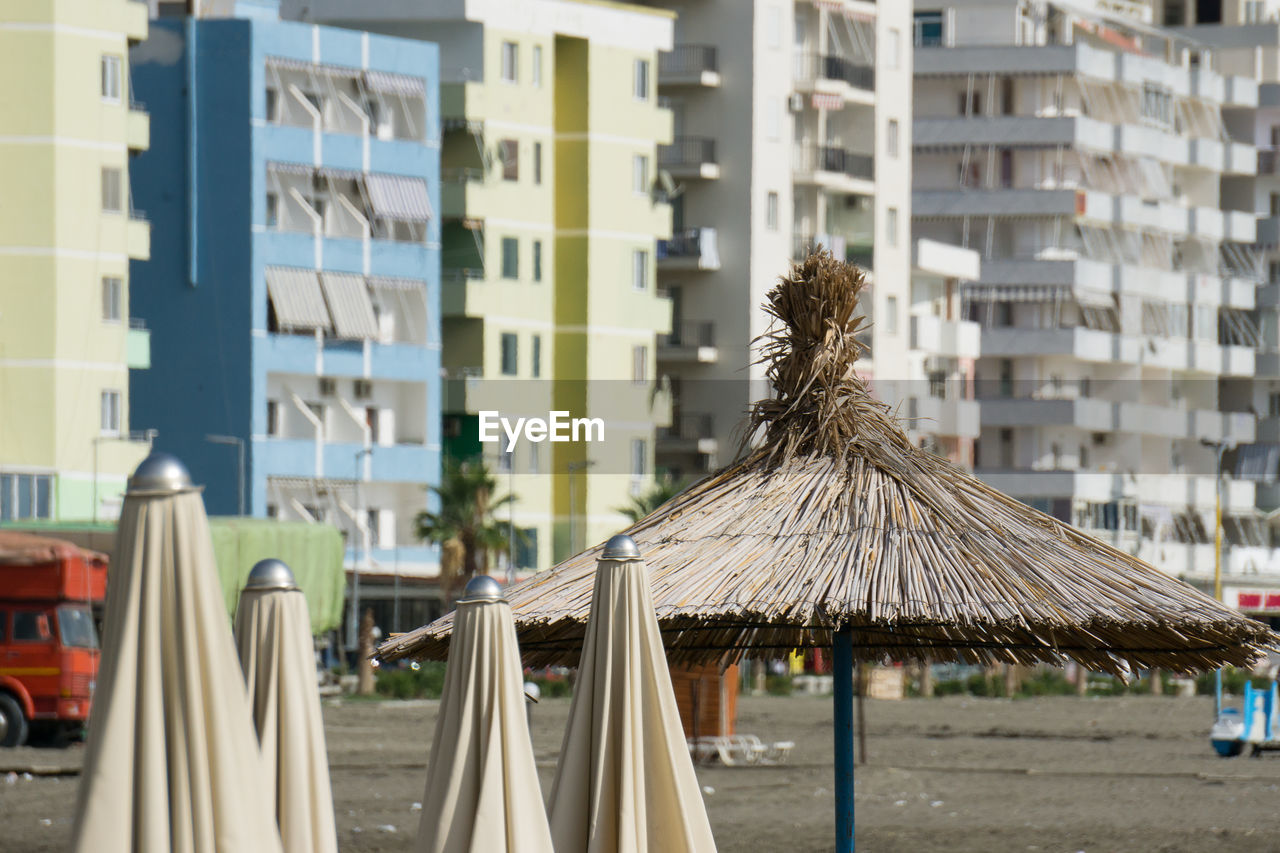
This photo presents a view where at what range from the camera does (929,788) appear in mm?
28469

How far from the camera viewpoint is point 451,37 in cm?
6369

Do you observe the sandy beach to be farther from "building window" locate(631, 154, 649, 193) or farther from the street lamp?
"building window" locate(631, 154, 649, 193)

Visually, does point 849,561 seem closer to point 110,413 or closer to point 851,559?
point 851,559

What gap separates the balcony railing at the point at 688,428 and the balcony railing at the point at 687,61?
32.3 feet

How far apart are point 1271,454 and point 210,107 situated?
47049 millimetres

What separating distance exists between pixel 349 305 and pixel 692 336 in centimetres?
1362

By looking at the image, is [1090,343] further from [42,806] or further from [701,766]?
[42,806]

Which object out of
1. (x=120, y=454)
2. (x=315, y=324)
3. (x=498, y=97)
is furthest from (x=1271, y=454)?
(x=120, y=454)

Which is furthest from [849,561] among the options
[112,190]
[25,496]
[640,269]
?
[640,269]

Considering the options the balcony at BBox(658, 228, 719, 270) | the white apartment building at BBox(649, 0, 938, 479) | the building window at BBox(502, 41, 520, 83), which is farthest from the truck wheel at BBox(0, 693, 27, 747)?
the balcony at BBox(658, 228, 719, 270)

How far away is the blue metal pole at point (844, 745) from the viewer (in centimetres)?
→ 1052

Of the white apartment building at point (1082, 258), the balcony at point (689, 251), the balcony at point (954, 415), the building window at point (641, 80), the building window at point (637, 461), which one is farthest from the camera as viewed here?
the white apartment building at point (1082, 258)

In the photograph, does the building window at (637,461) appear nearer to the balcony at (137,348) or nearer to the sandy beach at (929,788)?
the balcony at (137,348)

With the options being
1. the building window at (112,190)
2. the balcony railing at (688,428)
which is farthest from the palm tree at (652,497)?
the building window at (112,190)
